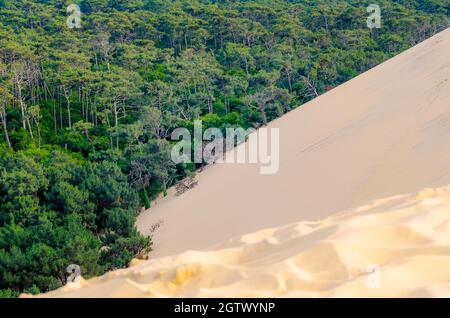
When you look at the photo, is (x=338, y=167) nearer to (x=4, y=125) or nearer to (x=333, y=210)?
(x=333, y=210)

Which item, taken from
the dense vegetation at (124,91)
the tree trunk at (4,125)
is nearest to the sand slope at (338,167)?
the dense vegetation at (124,91)

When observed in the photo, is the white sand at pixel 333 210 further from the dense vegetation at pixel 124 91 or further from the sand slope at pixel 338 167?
the dense vegetation at pixel 124 91

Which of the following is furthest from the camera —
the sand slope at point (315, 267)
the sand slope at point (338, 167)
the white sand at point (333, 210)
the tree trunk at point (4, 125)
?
the tree trunk at point (4, 125)

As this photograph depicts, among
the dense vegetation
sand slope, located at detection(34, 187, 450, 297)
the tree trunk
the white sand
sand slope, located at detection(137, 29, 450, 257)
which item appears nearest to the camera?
sand slope, located at detection(34, 187, 450, 297)

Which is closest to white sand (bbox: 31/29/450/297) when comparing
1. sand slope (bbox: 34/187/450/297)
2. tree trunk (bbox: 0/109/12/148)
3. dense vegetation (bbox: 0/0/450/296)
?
sand slope (bbox: 34/187/450/297)

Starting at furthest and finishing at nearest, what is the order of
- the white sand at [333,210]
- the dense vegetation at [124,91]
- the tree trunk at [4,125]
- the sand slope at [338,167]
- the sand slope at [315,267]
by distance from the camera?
1. the tree trunk at [4,125]
2. the dense vegetation at [124,91]
3. the sand slope at [338,167]
4. the white sand at [333,210]
5. the sand slope at [315,267]

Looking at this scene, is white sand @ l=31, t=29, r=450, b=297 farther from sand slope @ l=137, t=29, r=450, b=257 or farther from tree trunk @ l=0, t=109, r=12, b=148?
tree trunk @ l=0, t=109, r=12, b=148
